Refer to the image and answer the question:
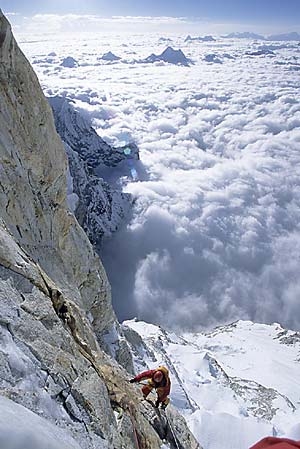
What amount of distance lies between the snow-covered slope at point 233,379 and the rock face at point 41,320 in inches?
536

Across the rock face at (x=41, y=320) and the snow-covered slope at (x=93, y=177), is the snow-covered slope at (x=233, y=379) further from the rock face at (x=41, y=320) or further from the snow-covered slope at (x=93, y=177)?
the snow-covered slope at (x=93, y=177)

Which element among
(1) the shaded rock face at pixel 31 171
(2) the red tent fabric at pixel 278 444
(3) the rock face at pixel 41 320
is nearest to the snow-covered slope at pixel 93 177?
(1) the shaded rock face at pixel 31 171

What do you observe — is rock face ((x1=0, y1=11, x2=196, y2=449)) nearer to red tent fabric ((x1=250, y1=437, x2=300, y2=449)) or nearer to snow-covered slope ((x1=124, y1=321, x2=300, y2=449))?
red tent fabric ((x1=250, y1=437, x2=300, y2=449))

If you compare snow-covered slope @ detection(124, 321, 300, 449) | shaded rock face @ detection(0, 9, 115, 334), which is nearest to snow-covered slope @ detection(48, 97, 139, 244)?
snow-covered slope @ detection(124, 321, 300, 449)

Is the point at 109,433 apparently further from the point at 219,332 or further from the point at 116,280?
the point at 116,280

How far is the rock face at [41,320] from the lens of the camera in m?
5.82

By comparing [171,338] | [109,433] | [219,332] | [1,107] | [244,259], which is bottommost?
[244,259]

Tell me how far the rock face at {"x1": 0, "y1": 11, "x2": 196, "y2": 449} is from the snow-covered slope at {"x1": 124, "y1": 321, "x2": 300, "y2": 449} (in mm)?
13618

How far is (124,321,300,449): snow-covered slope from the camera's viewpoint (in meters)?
25.2

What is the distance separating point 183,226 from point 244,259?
27.7 meters

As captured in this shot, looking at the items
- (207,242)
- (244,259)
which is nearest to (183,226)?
(207,242)

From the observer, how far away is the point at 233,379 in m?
48.0

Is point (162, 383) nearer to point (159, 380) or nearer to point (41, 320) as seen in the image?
point (159, 380)

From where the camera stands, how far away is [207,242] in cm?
14988
